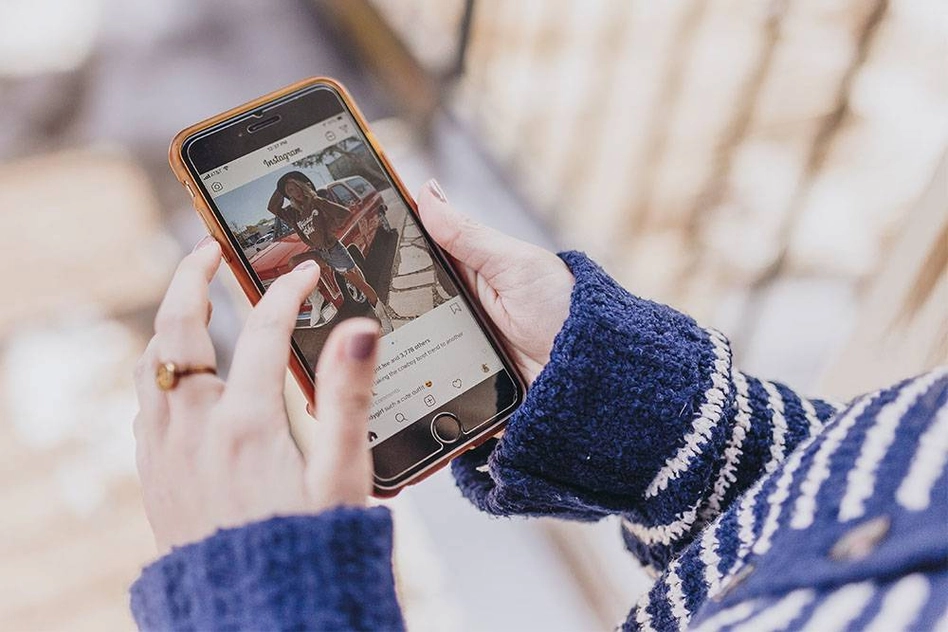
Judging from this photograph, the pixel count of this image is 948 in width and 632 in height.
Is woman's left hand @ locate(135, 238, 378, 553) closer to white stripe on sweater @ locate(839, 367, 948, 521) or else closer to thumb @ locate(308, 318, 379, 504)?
thumb @ locate(308, 318, 379, 504)

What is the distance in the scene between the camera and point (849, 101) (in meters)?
0.82

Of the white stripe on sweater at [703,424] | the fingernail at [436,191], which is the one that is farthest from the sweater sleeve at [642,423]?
the fingernail at [436,191]

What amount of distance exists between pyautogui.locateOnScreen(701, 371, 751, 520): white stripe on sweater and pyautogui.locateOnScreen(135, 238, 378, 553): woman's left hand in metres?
0.23

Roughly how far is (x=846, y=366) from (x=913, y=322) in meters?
0.12

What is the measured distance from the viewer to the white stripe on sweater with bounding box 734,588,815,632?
32 centimetres

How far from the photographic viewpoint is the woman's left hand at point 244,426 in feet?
1.08

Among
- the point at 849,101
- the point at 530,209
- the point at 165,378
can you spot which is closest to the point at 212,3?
the point at 530,209

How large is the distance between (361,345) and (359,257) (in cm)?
20

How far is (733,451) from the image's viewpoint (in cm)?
47

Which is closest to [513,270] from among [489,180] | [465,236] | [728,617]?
[465,236]

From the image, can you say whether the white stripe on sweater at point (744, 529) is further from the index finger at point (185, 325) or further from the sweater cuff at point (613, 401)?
the index finger at point (185, 325)

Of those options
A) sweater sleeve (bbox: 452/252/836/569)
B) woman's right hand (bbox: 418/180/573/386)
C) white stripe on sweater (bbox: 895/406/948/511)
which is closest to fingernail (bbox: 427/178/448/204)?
woman's right hand (bbox: 418/180/573/386)

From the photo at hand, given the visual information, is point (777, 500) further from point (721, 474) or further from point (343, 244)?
point (343, 244)

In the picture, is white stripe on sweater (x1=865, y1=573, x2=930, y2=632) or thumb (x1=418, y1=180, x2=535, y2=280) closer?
white stripe on sweater (x1=865, y1=573, x2=930, y2=632)
